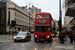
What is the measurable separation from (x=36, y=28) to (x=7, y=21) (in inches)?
A: 1718

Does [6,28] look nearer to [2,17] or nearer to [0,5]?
[2,17]

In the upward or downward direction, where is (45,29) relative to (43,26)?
downward

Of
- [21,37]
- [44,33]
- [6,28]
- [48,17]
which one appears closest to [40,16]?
[48,17]

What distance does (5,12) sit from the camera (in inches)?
2472


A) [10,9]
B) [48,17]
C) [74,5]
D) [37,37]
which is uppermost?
[10,9]

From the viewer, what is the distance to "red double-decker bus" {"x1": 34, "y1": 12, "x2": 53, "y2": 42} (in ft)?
68.1

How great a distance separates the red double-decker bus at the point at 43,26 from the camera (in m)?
20.8

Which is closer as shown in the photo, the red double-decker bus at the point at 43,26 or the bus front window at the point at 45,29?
the red double-decker bus at the point at 43,26

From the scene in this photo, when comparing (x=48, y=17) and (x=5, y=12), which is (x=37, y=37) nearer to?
(x=48, y=17)

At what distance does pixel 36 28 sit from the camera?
837 inches

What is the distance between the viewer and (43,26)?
69.1 feet

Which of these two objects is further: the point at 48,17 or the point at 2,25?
the point at 2,25

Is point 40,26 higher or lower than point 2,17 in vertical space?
lower

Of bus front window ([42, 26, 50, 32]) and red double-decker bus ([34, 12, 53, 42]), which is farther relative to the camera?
bus front window ([42, 26, 50, 32])
